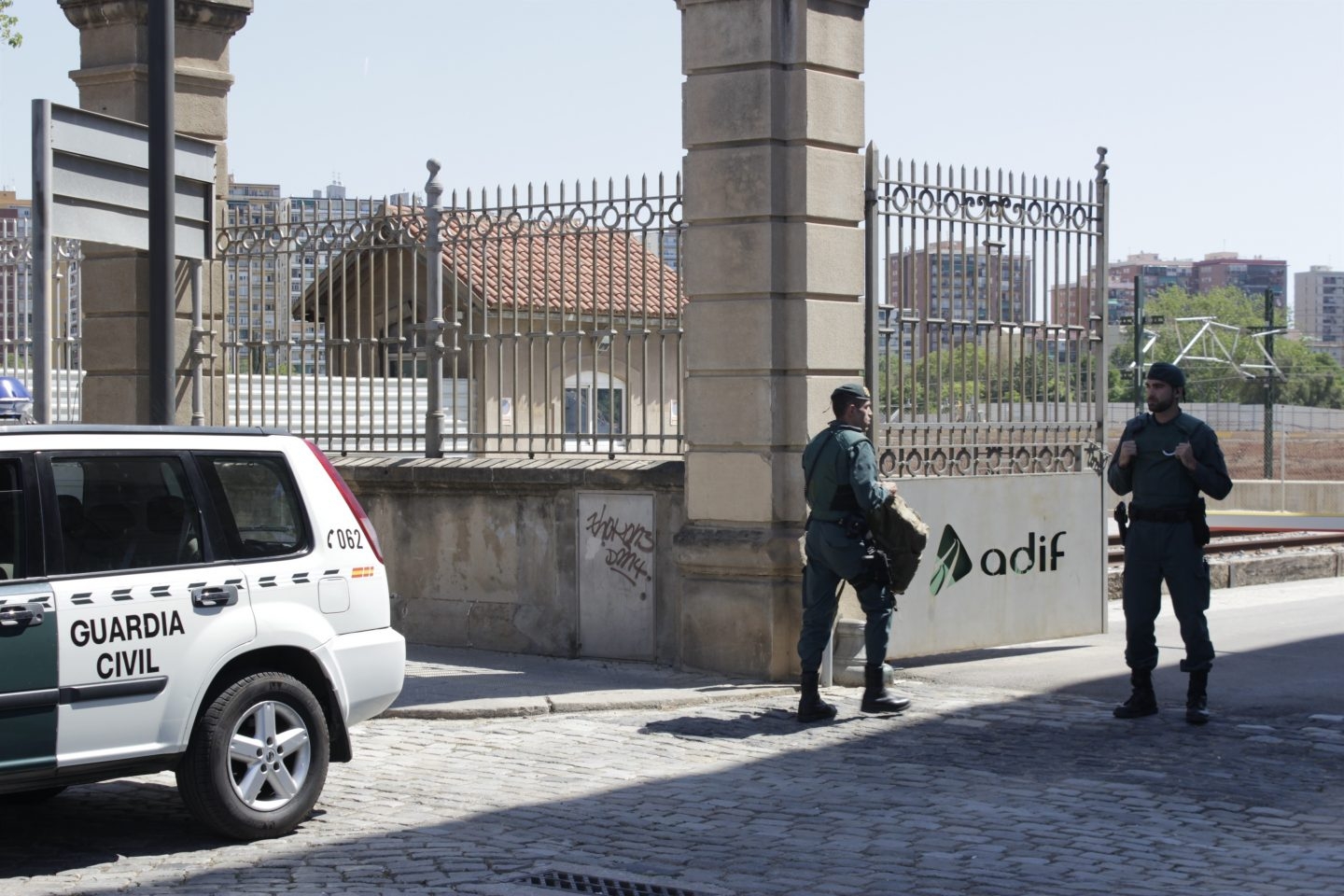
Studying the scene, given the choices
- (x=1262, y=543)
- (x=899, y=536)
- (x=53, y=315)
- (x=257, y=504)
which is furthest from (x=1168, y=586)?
(x=1262, y=543)

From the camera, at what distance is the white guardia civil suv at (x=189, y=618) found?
6125mm

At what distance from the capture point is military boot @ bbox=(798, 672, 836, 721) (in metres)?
9.28

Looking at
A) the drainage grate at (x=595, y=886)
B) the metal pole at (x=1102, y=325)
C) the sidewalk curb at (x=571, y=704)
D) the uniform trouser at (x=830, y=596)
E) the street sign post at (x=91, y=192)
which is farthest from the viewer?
the metal pole at (x=1102, y=325)

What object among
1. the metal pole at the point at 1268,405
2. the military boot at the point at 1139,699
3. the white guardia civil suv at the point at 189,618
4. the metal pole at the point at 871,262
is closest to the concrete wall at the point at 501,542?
the metal pole at the point at 871,262

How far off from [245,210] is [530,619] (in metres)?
4.39

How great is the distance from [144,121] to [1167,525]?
8.88 metres

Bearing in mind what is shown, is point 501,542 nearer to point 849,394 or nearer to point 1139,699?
point 849,394

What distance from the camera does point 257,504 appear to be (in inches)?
274

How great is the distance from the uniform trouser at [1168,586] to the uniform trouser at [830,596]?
1332 millimetres

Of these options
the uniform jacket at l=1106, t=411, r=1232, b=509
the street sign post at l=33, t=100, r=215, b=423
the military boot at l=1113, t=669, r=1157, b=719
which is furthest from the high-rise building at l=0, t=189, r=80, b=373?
the military boot at l=1113, t=669, r=1157, b=719

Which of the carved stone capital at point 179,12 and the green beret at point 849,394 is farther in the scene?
the carved stone capital at point 179,12

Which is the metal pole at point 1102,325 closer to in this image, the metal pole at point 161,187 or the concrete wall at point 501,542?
the concrete wall at point 501,542

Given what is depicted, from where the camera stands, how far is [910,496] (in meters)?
10.8

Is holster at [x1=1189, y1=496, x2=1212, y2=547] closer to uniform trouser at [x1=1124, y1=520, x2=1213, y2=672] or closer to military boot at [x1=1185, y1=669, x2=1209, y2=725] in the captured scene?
uniform trouser at [x1=1124, y1=520, x2=1213, y2=672]
